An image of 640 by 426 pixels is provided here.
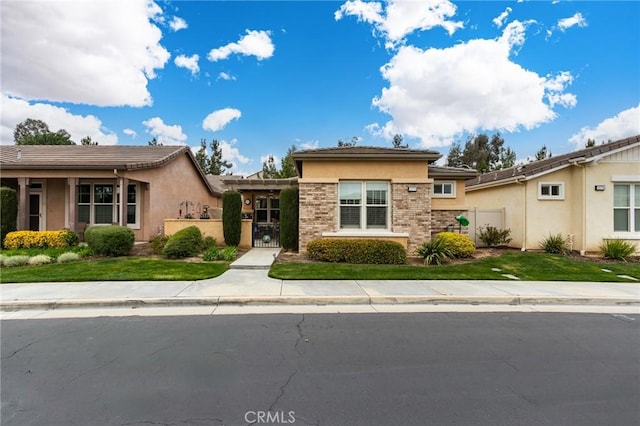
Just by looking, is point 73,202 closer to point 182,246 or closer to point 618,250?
point 182,246

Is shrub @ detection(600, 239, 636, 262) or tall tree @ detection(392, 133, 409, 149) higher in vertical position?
tall tree @ detection(392, 133, 409, 149)

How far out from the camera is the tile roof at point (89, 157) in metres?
13.3

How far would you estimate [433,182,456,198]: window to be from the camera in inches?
605

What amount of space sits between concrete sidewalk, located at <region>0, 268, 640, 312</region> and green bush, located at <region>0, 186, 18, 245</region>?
8.02 meters

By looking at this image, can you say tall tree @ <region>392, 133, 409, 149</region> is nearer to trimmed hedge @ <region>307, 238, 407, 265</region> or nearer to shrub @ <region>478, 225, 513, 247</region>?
shrub @ <region>478, 225, 513, 247</region>

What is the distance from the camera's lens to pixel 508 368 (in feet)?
12.4

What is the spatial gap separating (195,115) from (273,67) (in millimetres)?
11767

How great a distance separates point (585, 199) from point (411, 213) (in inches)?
303

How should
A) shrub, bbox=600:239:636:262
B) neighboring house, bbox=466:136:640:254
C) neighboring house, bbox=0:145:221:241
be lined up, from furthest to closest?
1. neighboring house, bbox=0:145:221:241
2. neighboring house, bbox=466:136:640:254
3. shrub, bbox=600:239:636:262

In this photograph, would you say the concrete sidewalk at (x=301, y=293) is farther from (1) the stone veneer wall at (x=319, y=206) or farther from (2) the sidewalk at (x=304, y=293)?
(1) the stone veneer wall at (x=319, y=206)

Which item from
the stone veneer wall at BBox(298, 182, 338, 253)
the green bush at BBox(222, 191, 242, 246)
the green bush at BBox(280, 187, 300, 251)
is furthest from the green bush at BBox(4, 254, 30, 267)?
the stone veneer wall at BBox(298, 182, 338, 253)

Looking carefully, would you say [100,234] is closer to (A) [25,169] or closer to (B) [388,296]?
(A) [25,169]

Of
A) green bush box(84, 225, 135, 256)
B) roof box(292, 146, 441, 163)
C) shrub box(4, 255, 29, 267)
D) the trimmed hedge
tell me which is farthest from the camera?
roof box(292, 146, 441, 163)

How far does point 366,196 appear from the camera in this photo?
38.9 ft
